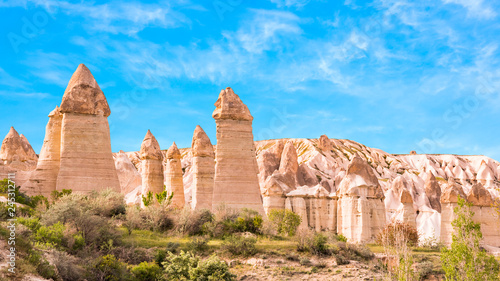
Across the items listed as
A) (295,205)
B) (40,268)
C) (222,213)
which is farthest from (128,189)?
(40,268)

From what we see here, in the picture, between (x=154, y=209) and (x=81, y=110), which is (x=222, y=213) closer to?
(x=154, y=209)

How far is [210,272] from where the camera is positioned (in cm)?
1504

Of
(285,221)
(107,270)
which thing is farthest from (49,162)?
(285,221)

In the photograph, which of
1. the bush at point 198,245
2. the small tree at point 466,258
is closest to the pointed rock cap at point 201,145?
the bush at point 198,245

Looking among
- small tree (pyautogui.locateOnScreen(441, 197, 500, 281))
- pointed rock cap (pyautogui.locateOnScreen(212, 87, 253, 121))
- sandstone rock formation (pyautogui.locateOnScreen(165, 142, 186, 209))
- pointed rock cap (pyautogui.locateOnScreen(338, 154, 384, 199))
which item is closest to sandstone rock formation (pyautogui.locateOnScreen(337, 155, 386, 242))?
pointed rock cap (pyautogui.locateOnScreen(338, 154, 384, 199))

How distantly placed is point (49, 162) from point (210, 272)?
1208 centimetres

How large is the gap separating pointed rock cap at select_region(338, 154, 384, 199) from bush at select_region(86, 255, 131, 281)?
1966cm

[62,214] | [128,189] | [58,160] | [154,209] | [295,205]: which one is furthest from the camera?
[128,189]

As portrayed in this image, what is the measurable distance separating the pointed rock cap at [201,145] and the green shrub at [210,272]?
1786 centimetres

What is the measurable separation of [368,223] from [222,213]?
1270cm

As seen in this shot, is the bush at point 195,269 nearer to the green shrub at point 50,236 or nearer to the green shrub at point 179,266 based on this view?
the green shrub at point 179,266

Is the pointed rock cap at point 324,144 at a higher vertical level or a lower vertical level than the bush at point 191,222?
higher

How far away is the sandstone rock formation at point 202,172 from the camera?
3159cm

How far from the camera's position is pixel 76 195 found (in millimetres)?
19375
